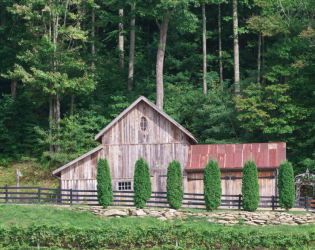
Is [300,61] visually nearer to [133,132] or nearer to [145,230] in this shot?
[133,132]

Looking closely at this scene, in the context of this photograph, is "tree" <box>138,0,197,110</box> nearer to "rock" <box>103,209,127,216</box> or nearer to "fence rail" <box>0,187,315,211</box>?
"fence rail" <box>0,187,315,211</box>

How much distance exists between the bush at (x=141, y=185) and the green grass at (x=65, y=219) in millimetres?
1294

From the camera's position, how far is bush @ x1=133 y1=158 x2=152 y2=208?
22250 millimetres

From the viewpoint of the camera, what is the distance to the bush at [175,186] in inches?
867

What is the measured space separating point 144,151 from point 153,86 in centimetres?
1142

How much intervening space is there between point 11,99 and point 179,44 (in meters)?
15.4

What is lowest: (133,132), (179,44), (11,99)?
(133,132)

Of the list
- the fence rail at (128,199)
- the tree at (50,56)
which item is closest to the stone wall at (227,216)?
the fence rail at (128,199)

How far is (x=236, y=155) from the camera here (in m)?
24.2

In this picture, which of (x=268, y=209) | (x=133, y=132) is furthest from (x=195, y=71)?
(x=268, y=209)

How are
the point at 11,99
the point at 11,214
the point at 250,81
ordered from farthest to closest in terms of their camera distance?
the point at 11,99 → the point at 250,81 → the point at 11,214

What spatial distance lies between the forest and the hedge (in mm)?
10060

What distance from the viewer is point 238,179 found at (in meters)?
23.9

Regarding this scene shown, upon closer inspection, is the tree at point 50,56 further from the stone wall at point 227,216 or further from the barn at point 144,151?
the stone wall at point 227,216
